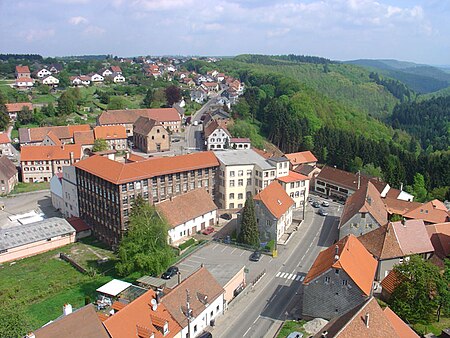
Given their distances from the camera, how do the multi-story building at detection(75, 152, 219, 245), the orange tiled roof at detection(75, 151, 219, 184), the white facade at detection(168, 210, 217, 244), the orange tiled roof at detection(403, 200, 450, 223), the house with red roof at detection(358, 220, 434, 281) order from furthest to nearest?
the orange tiled roof at detection(403, 200, 450, 223) < the orange tiled roof at detection(75, 151, 219, 184) < the multi-story building at detection(75, 152, 219, 245) < the white facade at detection(168, 210, 217, 244) < the house with red roof at detection(358, 220, 434, 281)

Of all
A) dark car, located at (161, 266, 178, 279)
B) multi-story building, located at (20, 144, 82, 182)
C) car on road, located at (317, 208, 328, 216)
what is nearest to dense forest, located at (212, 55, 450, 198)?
car on road, located at (317, 208, 328, 216)

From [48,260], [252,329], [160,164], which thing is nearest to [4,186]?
[48,260]

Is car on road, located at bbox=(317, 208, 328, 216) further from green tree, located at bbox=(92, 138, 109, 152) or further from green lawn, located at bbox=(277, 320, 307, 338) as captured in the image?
green tree, located at bbox=(92, 138, 109, 152)

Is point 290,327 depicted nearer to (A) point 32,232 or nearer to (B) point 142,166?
(B) point 142,166

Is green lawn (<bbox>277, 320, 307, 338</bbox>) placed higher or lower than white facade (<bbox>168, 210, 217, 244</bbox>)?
lower

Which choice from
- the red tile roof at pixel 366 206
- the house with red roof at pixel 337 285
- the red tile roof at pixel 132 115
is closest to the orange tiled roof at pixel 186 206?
the red tile roof at pixel 366 206

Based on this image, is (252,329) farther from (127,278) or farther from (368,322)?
Result: (127,278)

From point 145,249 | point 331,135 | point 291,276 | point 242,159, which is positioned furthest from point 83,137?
point 291,276
